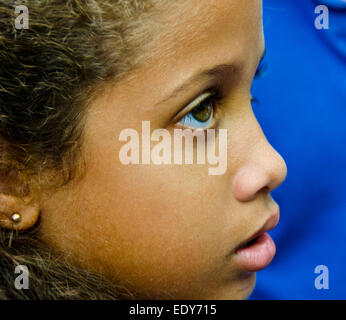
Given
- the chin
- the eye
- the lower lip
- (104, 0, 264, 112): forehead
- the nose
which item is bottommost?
the chin

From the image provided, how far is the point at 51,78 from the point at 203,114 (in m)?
0.25

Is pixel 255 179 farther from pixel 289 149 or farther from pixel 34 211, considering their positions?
pixel 289 149

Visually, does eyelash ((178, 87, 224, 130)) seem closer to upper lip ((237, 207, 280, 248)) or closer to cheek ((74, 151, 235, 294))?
cheek ((74, 151, 235, 294))

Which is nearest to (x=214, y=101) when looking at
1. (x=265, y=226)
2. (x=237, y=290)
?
(x=265, y=226)

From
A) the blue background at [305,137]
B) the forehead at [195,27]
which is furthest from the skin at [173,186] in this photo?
the blue background at [305,137]

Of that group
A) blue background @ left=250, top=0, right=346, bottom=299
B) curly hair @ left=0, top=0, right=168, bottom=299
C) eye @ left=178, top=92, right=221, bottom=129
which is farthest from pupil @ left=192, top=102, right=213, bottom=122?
blue background @ left=250, top=0, right=346, bottom=299

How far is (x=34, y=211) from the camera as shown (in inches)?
31.1

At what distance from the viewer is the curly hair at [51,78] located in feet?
2.36

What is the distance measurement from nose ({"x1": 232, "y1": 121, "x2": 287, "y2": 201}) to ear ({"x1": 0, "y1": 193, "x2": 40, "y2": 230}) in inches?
13.1

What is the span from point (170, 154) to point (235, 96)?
15cm

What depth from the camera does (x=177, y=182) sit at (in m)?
0.77

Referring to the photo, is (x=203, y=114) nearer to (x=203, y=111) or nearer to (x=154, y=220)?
(x=203, y=111)

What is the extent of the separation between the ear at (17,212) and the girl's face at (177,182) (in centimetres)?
2

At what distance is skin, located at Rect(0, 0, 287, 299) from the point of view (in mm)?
739
